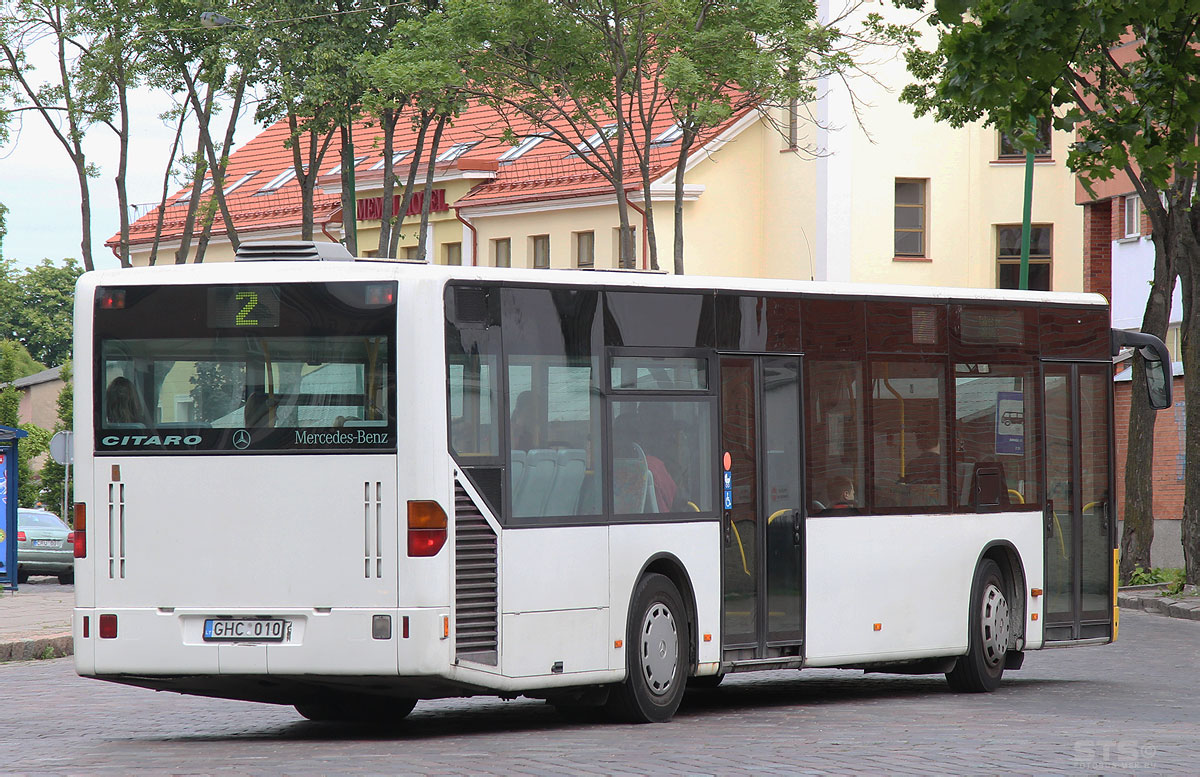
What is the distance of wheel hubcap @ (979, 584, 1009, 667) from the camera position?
15547mm

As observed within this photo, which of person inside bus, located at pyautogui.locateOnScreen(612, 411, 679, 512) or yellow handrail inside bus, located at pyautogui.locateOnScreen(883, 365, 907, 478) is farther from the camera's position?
yellow handrail inside bus, located at pyautogui.locateOnScreen(883, 365, 907, 478)

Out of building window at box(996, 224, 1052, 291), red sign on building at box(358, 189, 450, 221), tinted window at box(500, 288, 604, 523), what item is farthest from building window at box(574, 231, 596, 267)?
tinted window at box(500, 288, 604, 523)

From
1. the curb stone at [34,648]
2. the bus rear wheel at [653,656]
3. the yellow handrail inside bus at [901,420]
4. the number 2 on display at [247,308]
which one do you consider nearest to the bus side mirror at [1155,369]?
the yellow handrail inside bus at [901,420]

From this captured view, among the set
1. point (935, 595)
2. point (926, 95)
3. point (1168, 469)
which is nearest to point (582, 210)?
point (1168, 469)

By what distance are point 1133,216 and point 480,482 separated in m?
32.9

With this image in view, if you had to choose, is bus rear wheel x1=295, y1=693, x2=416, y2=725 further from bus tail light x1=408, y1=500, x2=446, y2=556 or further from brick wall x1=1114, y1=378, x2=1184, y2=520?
brick wall x1=1114, y1=378, x2=1184, y2=520

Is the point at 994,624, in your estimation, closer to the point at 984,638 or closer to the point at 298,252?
the point at 984,638

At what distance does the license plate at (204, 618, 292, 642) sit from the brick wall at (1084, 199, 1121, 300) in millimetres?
34106

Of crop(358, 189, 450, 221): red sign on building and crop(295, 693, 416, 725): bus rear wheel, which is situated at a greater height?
crop(358, 189, 450, 221): red sign on building

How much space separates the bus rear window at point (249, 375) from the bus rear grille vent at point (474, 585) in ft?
2.15

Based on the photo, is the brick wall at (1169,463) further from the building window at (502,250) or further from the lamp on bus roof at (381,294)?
the lamp on bus roof at (381,294)

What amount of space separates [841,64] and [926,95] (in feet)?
6.67

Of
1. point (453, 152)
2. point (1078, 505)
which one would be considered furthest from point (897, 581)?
point (453, 152)

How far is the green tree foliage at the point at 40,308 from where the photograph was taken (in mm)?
111312
